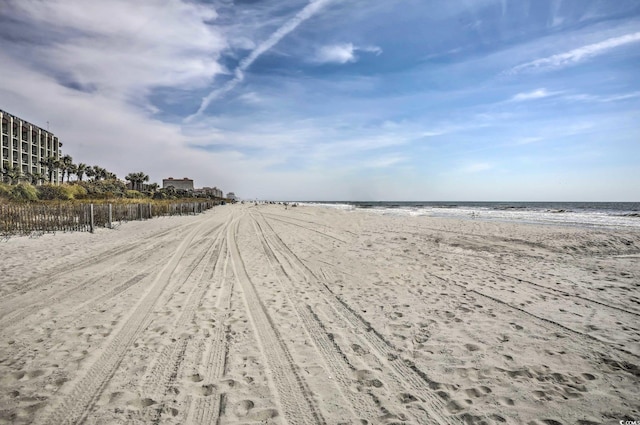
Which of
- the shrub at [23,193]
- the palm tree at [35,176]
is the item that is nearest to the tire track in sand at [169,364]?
the shrub at [23,193]

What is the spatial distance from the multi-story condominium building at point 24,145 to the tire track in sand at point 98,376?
73921 mm

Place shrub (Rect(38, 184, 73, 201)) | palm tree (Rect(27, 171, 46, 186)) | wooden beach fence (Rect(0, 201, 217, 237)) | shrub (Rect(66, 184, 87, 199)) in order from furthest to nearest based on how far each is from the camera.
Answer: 1. palm tree (Rect(27, 171, 46, 186))
2. shrub (Rect(66, 184, 87, 199))
3. shrub (Rect(38, 184, 73, 201))
4. wooden beach fence (Rect(0, 201, 217, 237))

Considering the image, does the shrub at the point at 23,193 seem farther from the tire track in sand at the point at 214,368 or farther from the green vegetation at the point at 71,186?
the tire track in sand at the point at 214,368

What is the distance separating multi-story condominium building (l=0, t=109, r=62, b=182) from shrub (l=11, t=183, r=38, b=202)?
142ft

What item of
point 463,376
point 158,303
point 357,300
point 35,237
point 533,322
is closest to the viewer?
point 463,376

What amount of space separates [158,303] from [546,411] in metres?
5.94

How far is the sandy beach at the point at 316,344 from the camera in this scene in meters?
2.95

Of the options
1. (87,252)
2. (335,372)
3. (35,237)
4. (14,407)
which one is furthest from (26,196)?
(335,372)

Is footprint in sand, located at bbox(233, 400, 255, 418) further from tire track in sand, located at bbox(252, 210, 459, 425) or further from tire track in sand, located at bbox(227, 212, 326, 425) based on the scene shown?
tire track in sand, located at bbox(252, 210, 459, 425)

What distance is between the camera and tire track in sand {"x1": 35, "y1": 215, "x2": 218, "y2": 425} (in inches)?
109

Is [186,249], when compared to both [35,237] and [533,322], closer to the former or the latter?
[35,237]

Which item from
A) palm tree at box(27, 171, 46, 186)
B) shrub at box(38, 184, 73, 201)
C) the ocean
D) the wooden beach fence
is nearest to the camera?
the wooden beach fence

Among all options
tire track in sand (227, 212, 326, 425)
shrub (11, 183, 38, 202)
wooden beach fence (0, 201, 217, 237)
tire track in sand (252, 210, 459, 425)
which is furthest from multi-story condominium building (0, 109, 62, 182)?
tire track in sand (252, 210, 459, 425)

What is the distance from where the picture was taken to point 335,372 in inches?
140
